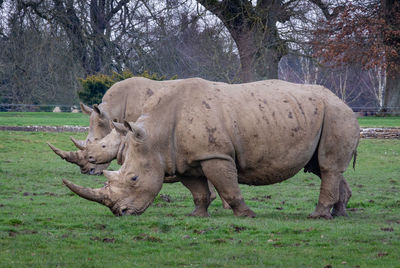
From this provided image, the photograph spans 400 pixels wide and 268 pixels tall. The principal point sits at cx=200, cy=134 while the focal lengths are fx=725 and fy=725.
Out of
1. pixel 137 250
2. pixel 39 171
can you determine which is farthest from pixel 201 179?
pixel 39 171

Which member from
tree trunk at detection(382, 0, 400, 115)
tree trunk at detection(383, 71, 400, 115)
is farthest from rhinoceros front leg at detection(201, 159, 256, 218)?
tree trunk at detection(383, 71, 400, 115)

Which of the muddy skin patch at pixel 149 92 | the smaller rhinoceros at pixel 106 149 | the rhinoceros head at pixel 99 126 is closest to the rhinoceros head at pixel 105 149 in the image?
the smaller rhinoceros at pixel 106 149

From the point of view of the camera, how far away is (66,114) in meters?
34.8

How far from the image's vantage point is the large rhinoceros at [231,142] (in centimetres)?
923

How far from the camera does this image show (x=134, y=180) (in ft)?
30.0

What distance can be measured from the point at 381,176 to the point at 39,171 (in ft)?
26.6

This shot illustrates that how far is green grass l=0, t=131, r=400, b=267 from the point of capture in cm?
681

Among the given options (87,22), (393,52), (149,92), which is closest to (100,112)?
(149,92)

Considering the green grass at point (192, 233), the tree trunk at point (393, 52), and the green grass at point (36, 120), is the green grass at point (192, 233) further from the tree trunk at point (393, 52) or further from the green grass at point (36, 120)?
the tree trunk at point (393, 52)

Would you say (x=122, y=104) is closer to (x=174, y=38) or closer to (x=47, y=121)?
(x=47, y=121)

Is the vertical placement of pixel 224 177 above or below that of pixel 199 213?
above

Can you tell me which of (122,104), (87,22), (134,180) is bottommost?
(134,180)

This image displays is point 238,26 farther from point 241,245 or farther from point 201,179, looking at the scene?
point 241,245

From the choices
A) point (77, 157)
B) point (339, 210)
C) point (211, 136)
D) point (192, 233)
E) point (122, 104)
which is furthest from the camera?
point (77, 157)
